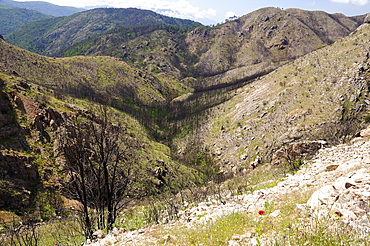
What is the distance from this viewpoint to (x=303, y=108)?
172 ft

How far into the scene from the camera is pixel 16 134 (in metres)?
33.4

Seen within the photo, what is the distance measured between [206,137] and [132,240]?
278 feet

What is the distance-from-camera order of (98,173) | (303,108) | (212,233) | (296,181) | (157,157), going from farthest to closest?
1. (157,157)
2. (303,108)
3. (98,173)
4. (296,181)
5. (212,233)

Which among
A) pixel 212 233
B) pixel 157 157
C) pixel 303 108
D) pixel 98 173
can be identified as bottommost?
pixel 157 157

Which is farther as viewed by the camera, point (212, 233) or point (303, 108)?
point (303, 108)

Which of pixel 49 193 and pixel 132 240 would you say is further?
pixel 49 193

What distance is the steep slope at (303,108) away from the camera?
43.6 m

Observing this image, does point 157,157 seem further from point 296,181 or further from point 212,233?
point 212,233

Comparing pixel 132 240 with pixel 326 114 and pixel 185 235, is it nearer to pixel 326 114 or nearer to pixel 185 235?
pixel 185 235

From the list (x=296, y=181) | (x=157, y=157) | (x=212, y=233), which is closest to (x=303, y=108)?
(x=296, y=181)

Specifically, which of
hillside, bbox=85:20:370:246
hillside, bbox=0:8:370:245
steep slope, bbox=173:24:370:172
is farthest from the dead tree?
steep slope, bbox=173:24:370:172

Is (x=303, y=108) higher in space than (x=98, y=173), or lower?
higher

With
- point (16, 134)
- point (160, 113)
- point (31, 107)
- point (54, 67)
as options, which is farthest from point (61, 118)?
point (54, 67)

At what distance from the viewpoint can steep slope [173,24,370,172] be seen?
43625 millimetres
